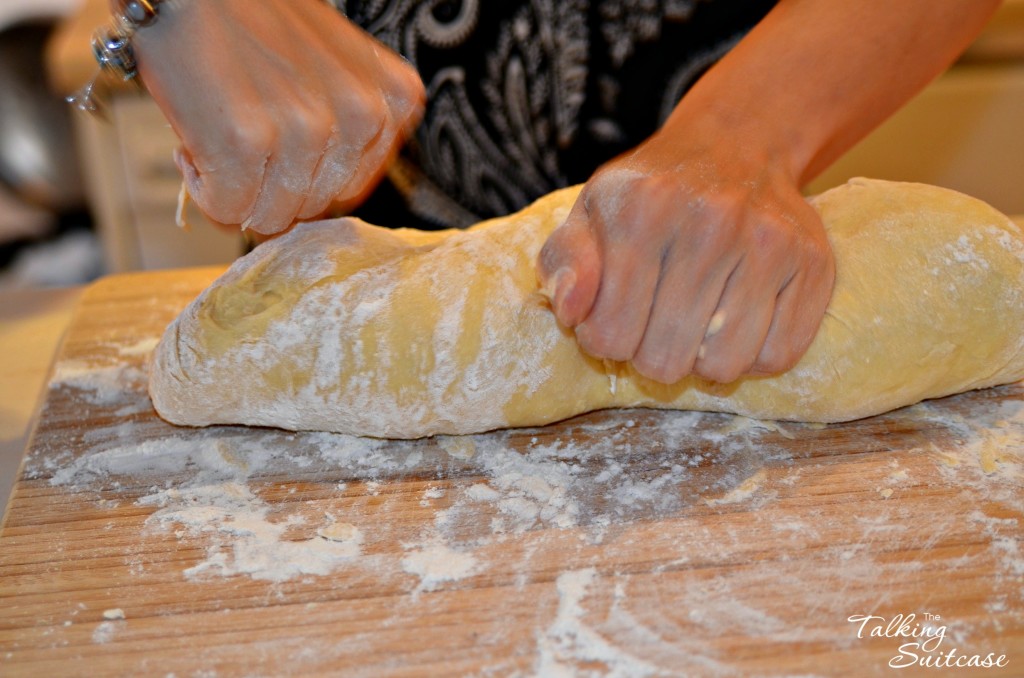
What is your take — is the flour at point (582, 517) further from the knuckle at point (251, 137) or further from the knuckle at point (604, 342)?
the knuckle at point (251, 137)

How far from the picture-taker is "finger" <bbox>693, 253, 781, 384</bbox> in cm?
91

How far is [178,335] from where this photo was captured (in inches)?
41.4

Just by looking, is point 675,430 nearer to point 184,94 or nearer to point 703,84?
point 703,84

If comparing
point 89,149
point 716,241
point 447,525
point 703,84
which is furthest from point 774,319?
point 89,149

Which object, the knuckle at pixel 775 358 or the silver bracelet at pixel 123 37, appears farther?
the knuckle at pixel 775 358

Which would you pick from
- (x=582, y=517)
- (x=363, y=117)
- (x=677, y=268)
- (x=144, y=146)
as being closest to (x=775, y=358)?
(x=677, y=268)

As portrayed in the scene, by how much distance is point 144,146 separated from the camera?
190cm

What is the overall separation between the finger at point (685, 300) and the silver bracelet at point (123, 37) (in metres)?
0.57

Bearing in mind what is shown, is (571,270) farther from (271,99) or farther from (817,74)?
(817,74)

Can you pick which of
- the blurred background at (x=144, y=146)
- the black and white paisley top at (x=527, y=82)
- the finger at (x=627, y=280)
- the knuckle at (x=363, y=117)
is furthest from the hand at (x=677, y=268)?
the blurred background at (x=144, y=146)

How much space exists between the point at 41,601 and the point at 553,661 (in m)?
0.53

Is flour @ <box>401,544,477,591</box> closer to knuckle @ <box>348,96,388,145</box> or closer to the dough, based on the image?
the dough

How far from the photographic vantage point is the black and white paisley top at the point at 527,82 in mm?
1295

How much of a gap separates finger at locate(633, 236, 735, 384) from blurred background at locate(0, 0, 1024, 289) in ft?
4.03
